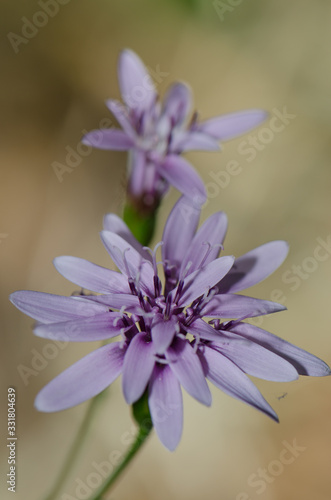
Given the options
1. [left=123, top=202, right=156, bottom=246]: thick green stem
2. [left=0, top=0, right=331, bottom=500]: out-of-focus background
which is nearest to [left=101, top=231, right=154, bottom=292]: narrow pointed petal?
[left=123, top=202, right=156, bottom=246]: thick green stem

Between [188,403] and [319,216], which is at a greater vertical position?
[319,216]

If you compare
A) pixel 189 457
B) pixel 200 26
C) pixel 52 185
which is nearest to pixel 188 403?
pixel 189 457

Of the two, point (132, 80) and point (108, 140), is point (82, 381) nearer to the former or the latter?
point (108, 140)

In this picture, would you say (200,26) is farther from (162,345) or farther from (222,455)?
(162,345)

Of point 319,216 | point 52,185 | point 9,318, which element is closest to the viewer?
point 9,318

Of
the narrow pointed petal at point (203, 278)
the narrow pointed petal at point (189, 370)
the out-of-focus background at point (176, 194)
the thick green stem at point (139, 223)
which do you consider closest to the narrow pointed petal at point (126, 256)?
the narrow pointed petal at point (203, 278)

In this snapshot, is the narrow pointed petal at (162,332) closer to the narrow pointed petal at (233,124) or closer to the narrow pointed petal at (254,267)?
the narrow pointed petal at (254,267)

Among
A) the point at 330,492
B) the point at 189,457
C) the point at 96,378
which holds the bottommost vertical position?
the point at 189,457

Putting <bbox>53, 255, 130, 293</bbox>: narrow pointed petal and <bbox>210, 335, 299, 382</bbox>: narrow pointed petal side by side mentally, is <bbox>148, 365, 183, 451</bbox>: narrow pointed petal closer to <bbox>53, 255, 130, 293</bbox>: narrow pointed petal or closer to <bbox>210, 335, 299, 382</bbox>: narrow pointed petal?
<bbox>210, 335, 299, 382</bbox>: narrow pointed petal
